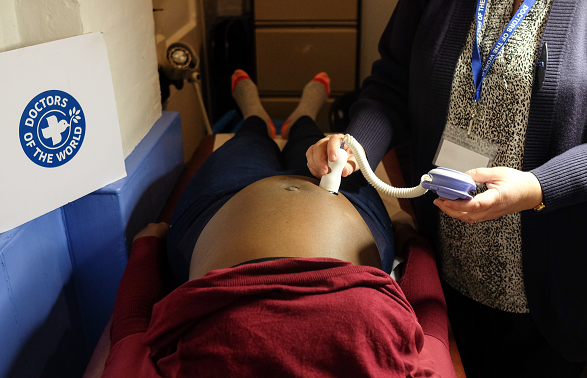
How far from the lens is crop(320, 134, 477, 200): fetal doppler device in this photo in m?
0.76

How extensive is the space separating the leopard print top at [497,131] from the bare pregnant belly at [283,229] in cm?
26

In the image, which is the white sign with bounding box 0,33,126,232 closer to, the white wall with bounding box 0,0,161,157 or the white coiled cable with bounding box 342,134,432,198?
the white wall with bounding box 0,0,161,157

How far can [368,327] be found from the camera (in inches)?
24.6

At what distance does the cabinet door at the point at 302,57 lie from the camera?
307cm

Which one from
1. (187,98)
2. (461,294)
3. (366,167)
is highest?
(366,167)

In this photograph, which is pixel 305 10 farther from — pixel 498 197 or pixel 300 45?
pixel 498 197

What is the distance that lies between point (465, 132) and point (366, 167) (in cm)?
25

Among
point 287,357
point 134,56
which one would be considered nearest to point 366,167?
point 287,357

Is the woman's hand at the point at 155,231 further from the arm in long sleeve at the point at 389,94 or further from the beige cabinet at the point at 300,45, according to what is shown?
the beige cabinet at the point at 300,45

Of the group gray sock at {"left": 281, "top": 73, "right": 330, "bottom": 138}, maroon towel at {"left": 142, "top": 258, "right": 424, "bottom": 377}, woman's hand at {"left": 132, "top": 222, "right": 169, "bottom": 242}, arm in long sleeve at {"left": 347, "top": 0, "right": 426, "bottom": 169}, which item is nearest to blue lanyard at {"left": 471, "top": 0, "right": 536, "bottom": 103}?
arm in long sleeve at {"left": 347, "top": 0, "right": 426, "bottom": 169}

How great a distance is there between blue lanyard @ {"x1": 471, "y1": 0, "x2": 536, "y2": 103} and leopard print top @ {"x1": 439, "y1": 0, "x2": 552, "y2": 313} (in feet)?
0.04

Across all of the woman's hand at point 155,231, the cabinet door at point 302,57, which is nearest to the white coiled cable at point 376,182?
the woman's hand at point 155,231

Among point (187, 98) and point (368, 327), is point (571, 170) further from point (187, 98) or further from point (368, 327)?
point (187, 98)

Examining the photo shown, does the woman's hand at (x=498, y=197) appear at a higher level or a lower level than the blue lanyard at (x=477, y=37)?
lower
